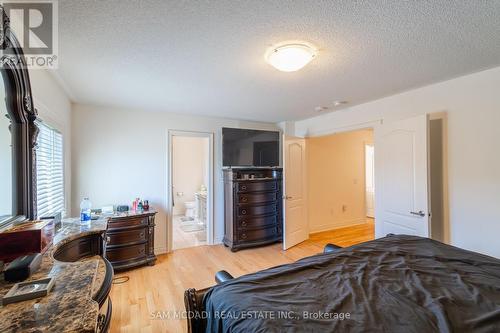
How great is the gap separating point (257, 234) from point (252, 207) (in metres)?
0.50

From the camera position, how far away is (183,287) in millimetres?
2787

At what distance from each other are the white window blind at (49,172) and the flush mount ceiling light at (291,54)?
2.10 meters

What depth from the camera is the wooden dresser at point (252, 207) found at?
3984mm

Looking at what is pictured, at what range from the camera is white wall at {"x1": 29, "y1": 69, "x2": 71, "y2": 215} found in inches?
77.9

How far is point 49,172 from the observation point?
7.86 ft

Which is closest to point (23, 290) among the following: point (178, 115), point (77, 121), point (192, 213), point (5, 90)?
point (5, 90)

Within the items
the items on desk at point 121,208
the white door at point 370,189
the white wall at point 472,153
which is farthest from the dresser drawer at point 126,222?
the white door at point 370,189

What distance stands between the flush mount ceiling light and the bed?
1481 millimetres

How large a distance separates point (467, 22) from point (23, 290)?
8.94 ft

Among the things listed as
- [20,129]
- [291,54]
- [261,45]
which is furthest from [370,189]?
[20,129]

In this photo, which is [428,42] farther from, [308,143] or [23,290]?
[308,143]

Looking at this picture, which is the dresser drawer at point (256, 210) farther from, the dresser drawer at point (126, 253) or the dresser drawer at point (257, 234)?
the dresser drawer at point (126, 253)

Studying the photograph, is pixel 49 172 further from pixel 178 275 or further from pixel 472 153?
pixel 472 153

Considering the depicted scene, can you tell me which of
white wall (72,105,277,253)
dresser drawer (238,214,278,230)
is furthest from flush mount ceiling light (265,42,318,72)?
dresser drawer (238,214,278,230)
